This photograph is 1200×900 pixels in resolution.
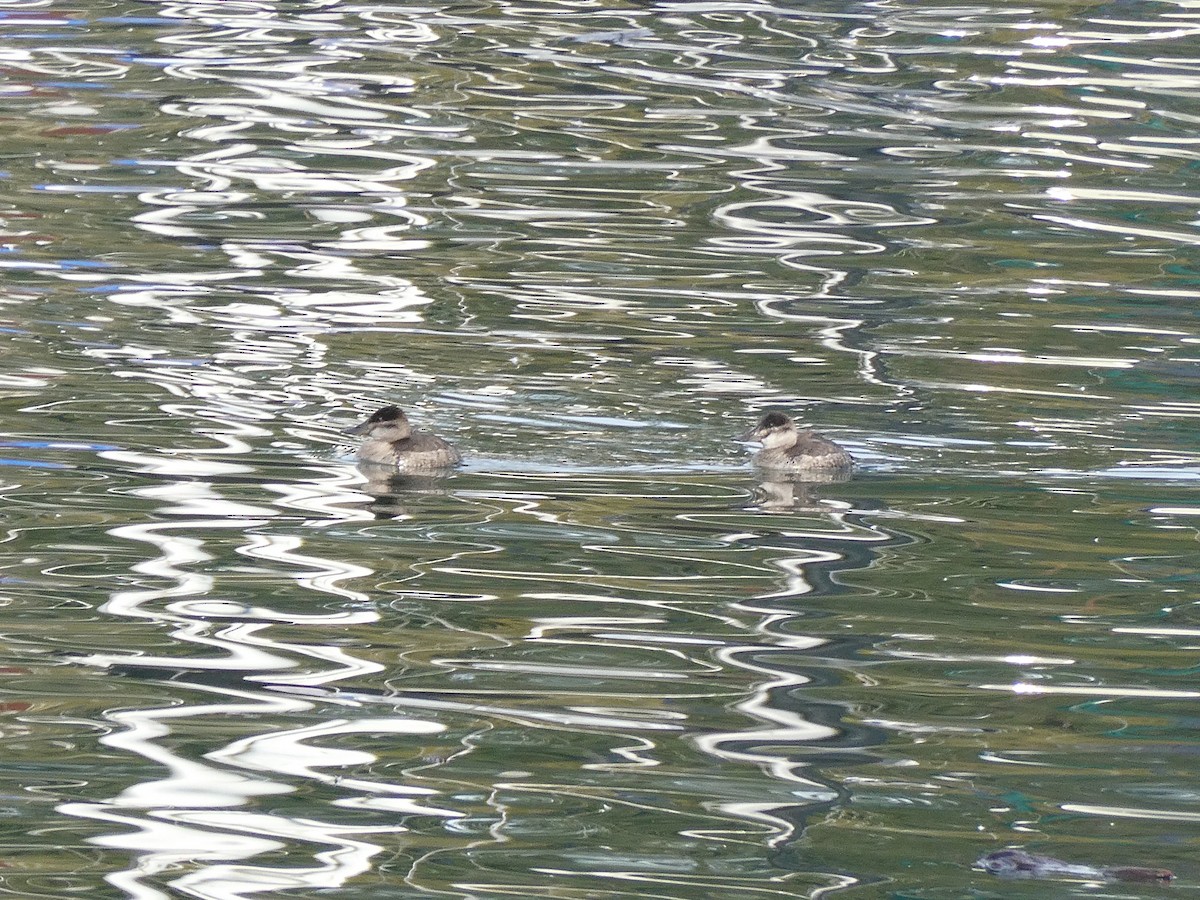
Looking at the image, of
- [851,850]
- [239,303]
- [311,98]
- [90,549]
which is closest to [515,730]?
[851,850]

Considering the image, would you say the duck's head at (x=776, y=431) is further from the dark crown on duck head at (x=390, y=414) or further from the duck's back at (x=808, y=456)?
Result: the dark crown on duck head at (x=390, y=414)

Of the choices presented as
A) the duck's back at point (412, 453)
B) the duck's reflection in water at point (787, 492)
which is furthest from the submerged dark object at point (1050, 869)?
the duck's back at point (412, 453)

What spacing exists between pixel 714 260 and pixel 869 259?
99cm

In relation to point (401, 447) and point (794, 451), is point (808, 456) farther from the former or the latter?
point (401, 447)

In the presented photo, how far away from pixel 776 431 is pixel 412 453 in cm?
153

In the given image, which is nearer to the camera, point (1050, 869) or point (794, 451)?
point (1050, 869)

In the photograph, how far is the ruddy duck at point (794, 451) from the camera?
986 centimetres

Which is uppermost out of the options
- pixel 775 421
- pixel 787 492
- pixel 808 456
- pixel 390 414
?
pixel 390 414


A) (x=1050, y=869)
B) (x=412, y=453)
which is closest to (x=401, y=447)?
(x=412, y=453)

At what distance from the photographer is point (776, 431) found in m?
10.0

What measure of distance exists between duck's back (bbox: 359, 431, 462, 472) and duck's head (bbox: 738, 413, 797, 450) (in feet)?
4.41

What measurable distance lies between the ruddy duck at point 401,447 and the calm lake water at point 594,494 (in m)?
0.17

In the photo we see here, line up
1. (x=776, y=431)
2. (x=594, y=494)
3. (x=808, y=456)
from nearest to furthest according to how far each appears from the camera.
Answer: (x=594, y=494) → (x=808, y=456) → (x=776, y=431)

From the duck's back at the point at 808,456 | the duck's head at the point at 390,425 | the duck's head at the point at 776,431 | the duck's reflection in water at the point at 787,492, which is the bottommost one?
the duck's reflection in water at the point at 787,492
